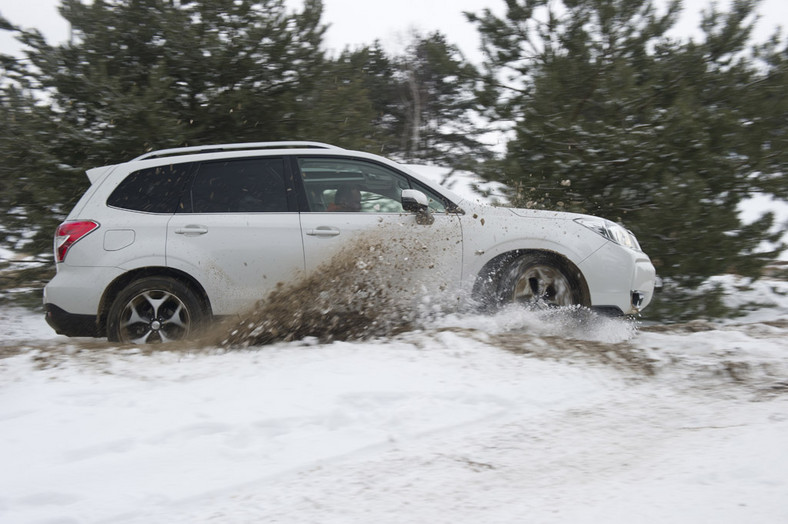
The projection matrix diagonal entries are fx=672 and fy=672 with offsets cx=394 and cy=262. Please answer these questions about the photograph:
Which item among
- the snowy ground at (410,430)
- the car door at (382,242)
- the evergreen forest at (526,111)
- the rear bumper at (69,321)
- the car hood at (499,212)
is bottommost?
the snowy ground at (410,430)

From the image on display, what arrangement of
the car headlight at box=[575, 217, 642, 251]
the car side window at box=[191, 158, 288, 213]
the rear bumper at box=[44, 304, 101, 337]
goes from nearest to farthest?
the rear bumper at box=[44, 304, 101, 337] → the car side window at box=[191, 158, 288, 213] → the car headlight at box=[575, 217, 642, 251]

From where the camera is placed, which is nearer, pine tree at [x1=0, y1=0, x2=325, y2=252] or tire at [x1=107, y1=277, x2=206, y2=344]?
tire at [x1=107, y1=277, x2=206, y2=344]

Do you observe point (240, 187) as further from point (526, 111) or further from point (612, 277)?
point (526, 111)

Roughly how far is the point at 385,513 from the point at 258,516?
498 millimetres

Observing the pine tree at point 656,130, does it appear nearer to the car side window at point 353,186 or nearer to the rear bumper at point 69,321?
the car side window at point 353,186

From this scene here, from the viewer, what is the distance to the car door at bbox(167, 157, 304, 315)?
5.22 metres

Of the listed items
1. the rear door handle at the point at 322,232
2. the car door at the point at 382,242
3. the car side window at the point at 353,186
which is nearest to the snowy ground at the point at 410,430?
the car door at the point at 382,242

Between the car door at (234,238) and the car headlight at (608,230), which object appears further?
the car headlight at (608,230)

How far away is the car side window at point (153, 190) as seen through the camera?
532cm

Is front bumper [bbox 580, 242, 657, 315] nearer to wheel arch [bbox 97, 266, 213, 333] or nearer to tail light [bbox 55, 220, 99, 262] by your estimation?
wheel arch [bbox 97, 266, 213, 333]

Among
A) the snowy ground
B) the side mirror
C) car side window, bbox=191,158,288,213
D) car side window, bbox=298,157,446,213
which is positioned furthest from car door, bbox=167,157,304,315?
the side mirror

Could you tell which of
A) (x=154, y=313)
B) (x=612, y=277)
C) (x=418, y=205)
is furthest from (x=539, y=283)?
(x=154, y=313)

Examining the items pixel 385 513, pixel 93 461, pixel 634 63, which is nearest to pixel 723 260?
pixel 634 63

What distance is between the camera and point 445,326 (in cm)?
543
